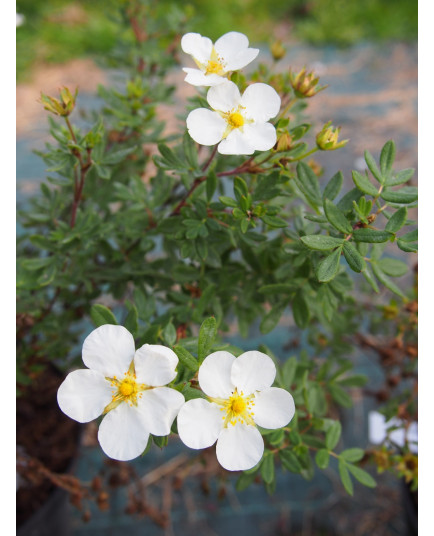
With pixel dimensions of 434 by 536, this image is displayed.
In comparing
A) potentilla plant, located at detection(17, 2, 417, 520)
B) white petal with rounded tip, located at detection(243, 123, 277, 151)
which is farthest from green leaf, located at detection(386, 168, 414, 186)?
white petal with rounded tip, located at detection(243, 123, 277, 151)

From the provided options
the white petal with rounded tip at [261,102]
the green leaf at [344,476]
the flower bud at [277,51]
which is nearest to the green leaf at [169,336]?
the white petal with rounded tip at [261,102]

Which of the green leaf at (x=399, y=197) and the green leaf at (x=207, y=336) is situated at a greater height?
the green leaf at (x=399, y=197)

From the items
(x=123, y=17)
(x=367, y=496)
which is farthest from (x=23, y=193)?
(x=367, y=496)

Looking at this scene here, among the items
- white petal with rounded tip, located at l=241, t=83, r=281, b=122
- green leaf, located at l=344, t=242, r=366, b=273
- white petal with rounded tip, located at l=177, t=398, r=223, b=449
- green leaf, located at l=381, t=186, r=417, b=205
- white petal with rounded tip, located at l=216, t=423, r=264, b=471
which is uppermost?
white petal with rounded tip, located at l=241, t=83, r=281, b=122

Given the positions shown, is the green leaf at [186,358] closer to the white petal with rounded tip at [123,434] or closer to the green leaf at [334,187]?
the white petal with rounded tip at [123,434]

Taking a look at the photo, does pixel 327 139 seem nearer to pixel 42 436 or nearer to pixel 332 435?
pixel 332 435

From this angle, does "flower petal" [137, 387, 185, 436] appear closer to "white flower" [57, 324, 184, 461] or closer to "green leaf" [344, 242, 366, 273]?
"white flower" [57, 324, 184, 461]

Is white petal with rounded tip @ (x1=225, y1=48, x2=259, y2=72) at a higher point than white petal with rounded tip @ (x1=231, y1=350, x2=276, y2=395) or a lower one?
higher
